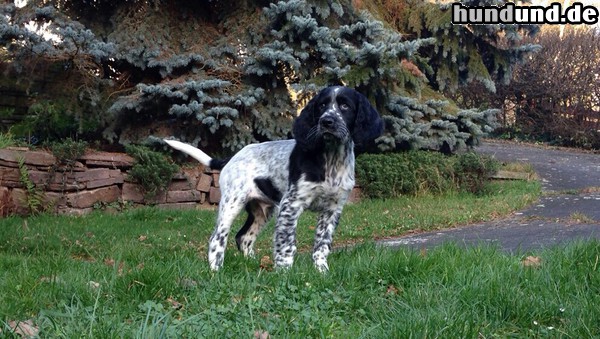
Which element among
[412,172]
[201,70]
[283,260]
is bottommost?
[283,260]

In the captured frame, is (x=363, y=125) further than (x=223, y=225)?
No

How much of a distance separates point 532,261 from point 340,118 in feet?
5.91

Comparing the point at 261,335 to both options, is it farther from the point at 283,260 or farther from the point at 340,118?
the point at 340,118

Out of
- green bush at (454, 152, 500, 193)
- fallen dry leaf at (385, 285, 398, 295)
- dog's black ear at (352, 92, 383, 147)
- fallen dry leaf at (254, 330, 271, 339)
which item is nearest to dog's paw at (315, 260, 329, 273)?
fallen dry leaf at (385, 285, 398, 295)

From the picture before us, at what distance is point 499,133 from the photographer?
2011cm

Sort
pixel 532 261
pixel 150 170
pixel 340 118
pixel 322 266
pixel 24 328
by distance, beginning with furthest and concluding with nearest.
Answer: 1. pixel 150 170
2. pixel 340 118
3. pixel 322 266
4. pixel 532 261
5. pixel 24 328

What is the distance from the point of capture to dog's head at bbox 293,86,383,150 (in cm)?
521

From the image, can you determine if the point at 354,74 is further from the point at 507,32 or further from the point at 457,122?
the point at 507,32

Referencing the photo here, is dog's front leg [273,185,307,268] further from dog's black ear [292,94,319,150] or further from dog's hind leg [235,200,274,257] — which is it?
dog's hind leg [235,200,274,257]

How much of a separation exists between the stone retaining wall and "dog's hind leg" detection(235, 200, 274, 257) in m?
3.94

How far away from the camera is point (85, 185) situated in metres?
9.18

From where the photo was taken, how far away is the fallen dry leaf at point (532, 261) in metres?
4.09

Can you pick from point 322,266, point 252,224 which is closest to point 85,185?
point 252,224

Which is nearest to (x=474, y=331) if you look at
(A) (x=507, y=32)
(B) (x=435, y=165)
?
(B) (x=435, y=165)
